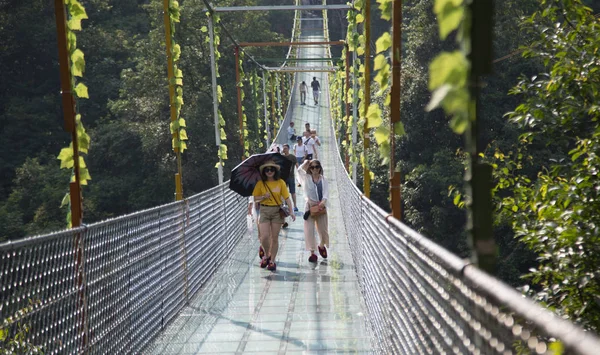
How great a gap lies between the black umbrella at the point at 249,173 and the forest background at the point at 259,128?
2.65 m

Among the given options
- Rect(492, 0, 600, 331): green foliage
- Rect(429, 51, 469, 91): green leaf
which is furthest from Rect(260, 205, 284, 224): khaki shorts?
Rect(429, 51, 469, 91): green leaf

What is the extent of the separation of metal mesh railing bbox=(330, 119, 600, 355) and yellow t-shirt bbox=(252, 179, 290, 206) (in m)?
3.79

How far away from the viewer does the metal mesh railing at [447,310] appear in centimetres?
153

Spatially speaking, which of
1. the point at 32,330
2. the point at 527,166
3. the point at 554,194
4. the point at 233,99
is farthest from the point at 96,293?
the point at 233,99

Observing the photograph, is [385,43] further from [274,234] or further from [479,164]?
[274,234]

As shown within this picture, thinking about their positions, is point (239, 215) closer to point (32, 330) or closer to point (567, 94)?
point (567, 94)

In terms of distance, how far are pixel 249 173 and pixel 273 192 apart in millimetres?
693

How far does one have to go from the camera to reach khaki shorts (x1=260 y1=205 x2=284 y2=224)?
30.0 feet

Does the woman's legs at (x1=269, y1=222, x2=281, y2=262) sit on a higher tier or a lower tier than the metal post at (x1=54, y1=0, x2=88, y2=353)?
lower

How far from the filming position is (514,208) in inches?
250

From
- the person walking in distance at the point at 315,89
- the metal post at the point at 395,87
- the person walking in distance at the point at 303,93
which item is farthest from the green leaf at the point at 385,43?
the person walking in distance at the point at 303,93

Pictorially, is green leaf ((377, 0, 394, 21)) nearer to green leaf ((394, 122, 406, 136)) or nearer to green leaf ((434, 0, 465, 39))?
green leaf ((394, 122, 406, 136))

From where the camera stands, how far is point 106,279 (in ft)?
16.1

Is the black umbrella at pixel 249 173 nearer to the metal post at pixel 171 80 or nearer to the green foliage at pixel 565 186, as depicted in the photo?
the metal post at pixel 171 80
